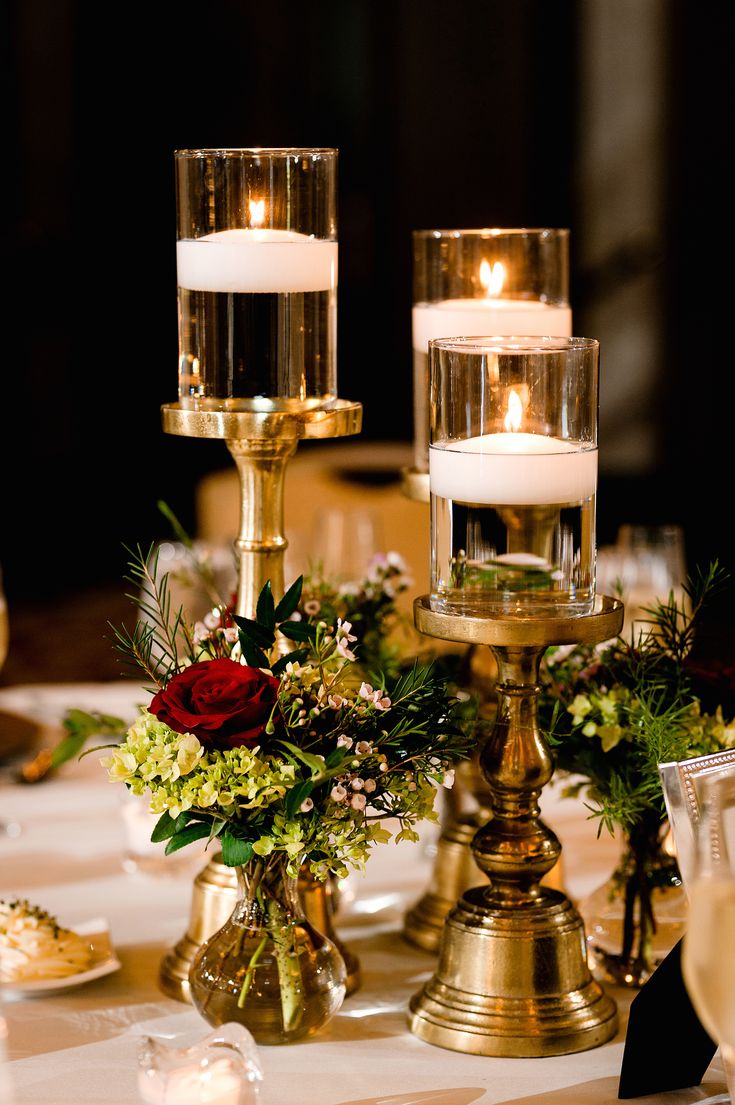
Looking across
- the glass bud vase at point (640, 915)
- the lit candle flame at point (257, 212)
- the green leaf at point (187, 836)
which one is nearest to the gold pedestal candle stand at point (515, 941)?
the glass bud vase at point (640, 915)

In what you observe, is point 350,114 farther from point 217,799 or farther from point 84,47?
point 217,799

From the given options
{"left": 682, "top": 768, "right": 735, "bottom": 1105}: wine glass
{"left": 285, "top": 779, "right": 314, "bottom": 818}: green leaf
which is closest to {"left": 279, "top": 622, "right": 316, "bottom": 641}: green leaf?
{"left": 285, "top": 779, "right": 314, "bottom": 818}: green leaf

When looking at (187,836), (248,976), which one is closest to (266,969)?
(248,976)

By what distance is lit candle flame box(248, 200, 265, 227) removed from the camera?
1.19 m

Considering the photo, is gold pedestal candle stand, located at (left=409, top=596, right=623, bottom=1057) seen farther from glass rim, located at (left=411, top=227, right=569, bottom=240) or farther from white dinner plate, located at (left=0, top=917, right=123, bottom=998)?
glass rim, located at (left=411, top=227, right=569, bottom=240)

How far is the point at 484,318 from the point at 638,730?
1.44 ft

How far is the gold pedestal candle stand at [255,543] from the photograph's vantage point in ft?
3.96

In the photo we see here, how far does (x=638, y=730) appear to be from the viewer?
1.18 m

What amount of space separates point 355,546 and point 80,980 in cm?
104

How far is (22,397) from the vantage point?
593 cm

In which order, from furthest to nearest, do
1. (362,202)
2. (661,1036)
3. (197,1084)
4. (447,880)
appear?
(362,202) < (447,880) < (661,1036) < (197,1084)

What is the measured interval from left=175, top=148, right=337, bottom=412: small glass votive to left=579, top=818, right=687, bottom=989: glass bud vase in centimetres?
46

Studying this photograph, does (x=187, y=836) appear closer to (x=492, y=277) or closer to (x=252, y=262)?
(x=252, y=262)

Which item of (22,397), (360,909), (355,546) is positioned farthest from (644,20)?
(360,909)
